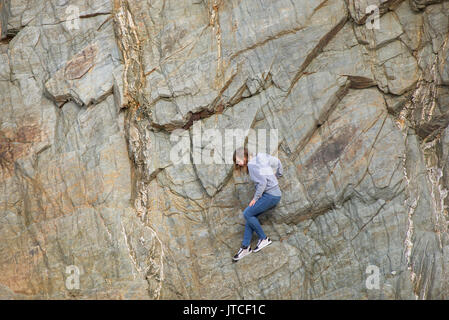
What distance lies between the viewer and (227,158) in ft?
33.4

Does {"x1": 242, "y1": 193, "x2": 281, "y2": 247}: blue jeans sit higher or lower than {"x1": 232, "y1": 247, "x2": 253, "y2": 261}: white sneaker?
higher

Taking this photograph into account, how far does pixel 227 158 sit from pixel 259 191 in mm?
1289

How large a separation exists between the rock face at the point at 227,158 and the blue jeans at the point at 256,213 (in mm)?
454

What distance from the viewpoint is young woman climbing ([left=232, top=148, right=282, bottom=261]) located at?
930cm

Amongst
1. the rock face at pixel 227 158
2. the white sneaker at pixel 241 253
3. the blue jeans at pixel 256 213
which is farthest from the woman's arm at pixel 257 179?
the white sneaker at pixel 241 253

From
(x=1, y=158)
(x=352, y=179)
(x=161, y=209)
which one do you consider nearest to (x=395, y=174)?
(x=352, y=179)

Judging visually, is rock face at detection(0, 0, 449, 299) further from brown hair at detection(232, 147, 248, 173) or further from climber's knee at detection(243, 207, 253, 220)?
climber's knee at detection(243, 207, 253, 220)

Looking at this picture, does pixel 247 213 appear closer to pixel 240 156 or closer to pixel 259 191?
pixel 259 191

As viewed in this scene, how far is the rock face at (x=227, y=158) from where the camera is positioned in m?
9.63

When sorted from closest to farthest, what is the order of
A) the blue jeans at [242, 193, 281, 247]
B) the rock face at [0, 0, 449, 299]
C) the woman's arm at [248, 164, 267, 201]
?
the woman's arm at [248, 164, 267, 201]
the blue jeans at [242, 193, 281, 247]
the rock face at [0, 0, 449, 299]

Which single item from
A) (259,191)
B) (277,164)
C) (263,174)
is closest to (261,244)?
(259,191)

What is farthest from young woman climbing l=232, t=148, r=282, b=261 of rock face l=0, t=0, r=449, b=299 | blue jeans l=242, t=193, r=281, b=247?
rock face l=0, t=0, r=449, b=299

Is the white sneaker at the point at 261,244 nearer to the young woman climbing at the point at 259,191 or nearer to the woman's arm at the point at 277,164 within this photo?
the young woman climbing at the point at 259,191

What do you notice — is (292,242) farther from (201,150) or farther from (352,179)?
(201,150)
